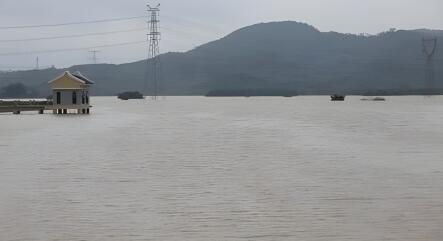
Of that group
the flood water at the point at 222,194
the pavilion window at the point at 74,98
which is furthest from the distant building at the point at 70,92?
the flood water at the point at 222,194

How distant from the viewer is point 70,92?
67438 mm

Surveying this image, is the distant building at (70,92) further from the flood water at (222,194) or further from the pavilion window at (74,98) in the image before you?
the flood water at (222,194)

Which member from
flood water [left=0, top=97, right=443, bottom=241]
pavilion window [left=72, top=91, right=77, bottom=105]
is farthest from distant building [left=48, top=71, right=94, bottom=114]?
flood water [left=0, top=97, right=443, bottom=241]

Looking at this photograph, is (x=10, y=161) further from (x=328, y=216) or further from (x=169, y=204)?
(x=328, y=216)

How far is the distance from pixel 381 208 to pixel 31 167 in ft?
40.9

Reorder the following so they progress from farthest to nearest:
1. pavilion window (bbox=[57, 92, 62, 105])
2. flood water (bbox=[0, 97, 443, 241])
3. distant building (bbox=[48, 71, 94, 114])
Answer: pavilion window (bbox=[57, 92, 62, 105]) < distant building (bbox=[48, 71, 94, 114]) < flood water (bbox=[0, 97, 443, 241])

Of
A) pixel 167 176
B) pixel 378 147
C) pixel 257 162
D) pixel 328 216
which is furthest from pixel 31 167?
pixel 378 147

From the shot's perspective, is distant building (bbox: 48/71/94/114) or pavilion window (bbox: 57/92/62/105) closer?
distant building (bbox: 48/71/94/114)

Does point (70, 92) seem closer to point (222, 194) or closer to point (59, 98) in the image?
point (59, 98)

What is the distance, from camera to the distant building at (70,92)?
214 ft

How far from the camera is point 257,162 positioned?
70.0 feet

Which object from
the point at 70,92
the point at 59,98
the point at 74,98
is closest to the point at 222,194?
the point at 70,92

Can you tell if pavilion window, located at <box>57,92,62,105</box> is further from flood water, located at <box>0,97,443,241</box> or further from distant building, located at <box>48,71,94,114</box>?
flood water, located at <box>0,97,443,241</box>

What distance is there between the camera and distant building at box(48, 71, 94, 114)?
2564 inches
